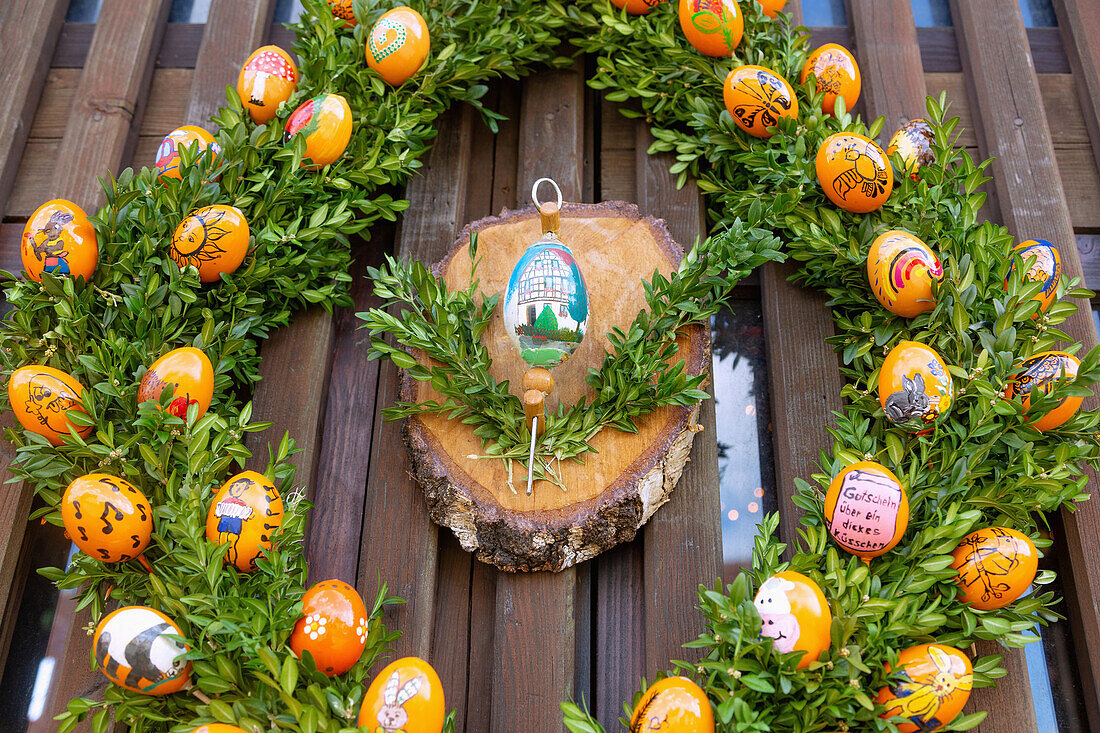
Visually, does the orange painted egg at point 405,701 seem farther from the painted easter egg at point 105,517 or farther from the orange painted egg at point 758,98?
the orange painted egg at point 758,98

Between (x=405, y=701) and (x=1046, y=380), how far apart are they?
1320mm

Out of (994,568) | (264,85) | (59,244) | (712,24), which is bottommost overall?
(994,568)

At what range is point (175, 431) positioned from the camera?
1.51 meters

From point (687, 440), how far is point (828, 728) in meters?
0.60

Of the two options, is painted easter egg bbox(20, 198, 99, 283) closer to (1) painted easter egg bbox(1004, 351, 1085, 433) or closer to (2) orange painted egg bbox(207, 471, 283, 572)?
(2) orange painted egg bbox(207, 471, 283, 572)

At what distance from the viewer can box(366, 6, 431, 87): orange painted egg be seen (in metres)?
1.90

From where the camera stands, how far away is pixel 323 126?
1802 mm

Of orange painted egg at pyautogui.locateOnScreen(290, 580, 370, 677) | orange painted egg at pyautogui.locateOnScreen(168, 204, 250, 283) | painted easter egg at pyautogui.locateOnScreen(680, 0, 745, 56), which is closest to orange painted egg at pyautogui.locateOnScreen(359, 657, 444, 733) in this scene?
orange painted egg at pyautogui.locateOnScreen(290, 580, 370, 677)

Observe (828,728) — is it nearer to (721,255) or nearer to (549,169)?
(721,255)

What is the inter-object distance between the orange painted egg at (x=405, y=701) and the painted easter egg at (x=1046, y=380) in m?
1.21

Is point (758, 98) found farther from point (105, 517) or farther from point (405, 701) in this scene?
point (105, 517)

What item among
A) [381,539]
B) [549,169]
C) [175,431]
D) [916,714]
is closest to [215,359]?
[175,431]

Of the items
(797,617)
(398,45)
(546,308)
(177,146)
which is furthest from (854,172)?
(177,146)

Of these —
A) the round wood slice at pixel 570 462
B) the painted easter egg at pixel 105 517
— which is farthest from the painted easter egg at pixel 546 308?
the painted easter egg at pixel 105 517
